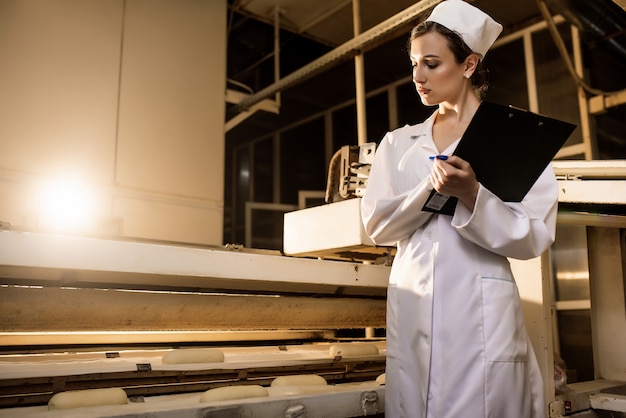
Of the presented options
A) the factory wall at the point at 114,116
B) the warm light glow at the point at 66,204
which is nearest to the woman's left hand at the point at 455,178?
the factory wall at the point at 114,116

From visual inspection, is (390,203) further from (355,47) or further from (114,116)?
(114,116)

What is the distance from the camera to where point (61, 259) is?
1263 millimetres

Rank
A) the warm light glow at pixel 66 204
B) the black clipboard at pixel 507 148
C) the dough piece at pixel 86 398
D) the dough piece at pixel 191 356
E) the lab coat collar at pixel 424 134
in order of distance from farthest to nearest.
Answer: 1. the warm light glow at pixel 66 204
2. the dough piece at pixel 191 356
3. the lab coat collar at pixel 424 134
4. the dough piece at pixel 86 398
5. the black clipboard at pixel 507 148

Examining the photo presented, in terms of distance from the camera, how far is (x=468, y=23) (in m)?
1.28

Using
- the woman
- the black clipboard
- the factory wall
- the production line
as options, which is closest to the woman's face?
the woman

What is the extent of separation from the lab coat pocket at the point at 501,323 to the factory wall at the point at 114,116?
238 centimetres

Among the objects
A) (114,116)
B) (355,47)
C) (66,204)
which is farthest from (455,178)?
(114,116)

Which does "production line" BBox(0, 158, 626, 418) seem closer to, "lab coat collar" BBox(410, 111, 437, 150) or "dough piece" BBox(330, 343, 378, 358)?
"dough piece" BBox(330, 343, 378, 358)

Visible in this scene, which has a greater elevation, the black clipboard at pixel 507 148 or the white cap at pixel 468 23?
the white cap at pixel 468 23

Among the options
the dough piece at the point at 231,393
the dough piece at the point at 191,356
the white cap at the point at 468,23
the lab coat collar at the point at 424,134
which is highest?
the white cap at the point at 468,23

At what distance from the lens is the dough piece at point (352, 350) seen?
181 cm

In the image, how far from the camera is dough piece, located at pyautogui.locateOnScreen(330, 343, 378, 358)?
71.2 inches

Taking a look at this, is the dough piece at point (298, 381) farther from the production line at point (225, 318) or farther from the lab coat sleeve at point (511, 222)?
the lab coat sleeve at point (511, 222)

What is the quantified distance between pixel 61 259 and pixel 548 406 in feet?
4.66
